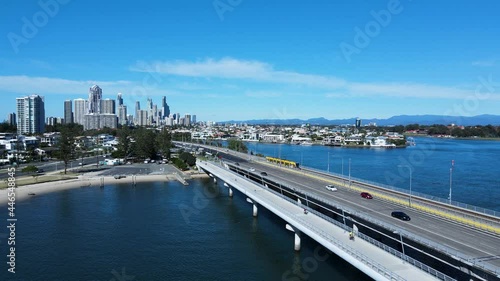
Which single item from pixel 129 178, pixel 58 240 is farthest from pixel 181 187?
pixel 58 240

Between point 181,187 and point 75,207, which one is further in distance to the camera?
point 181,187

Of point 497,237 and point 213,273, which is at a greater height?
point 497,237

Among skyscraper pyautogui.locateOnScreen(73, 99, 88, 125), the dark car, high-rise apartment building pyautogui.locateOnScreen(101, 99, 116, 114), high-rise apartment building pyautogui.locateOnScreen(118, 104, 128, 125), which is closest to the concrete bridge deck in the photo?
the dark car

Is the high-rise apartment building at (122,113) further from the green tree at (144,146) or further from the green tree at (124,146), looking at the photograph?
the green tree at (144,146)

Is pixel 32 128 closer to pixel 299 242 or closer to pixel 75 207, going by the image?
pixel 75 207

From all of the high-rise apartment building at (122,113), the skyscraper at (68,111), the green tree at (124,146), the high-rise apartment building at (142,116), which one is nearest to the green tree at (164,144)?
the green tree at (124,146)

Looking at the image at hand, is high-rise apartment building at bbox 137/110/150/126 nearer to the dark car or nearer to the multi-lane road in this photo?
the multi-lane road
